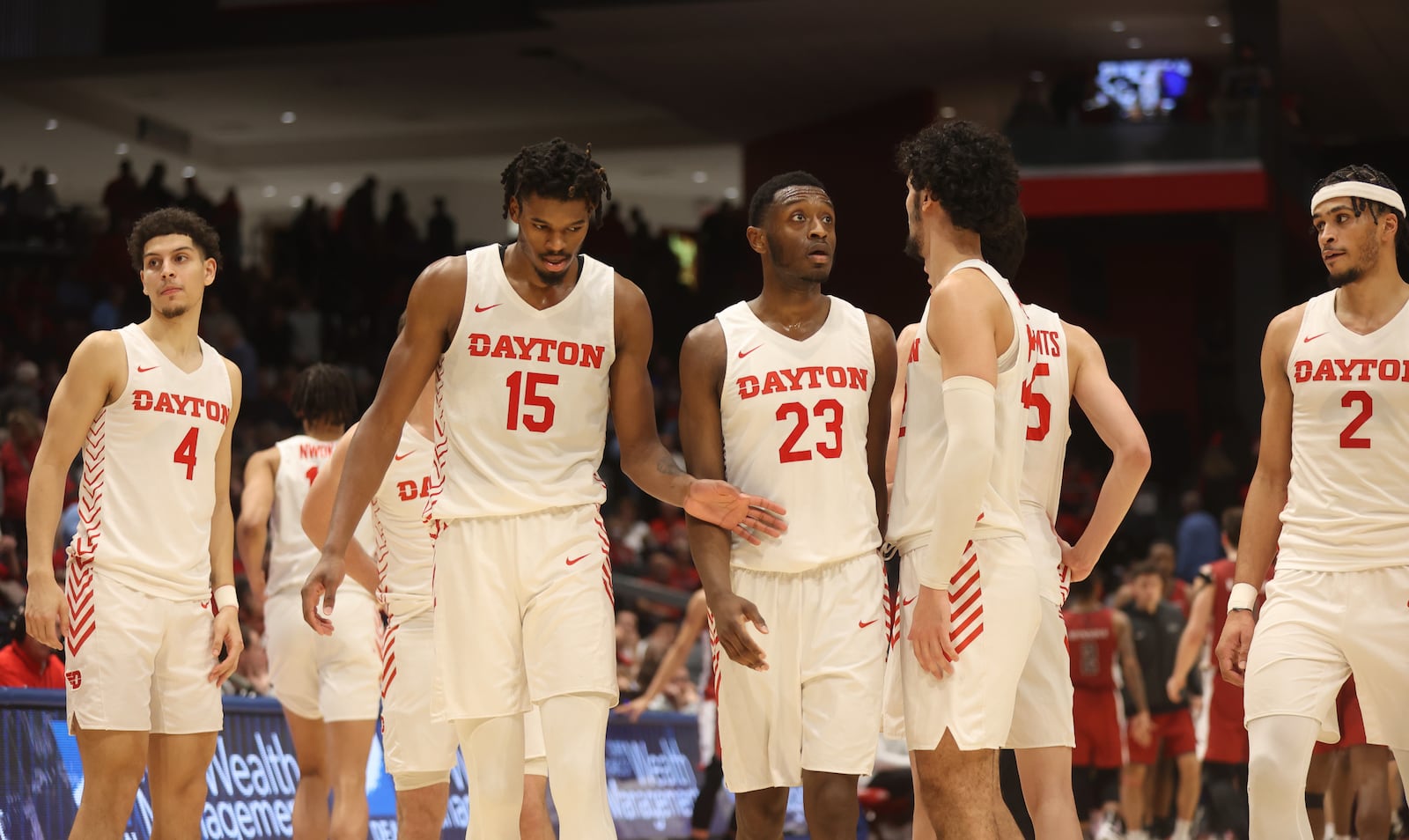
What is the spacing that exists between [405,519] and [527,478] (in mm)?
1869

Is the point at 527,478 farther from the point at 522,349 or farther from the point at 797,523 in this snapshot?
the point at 797,523

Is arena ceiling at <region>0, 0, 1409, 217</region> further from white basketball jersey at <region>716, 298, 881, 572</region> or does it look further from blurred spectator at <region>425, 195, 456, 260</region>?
white basketball jersey at <region>716, 298, 881, 572</region>

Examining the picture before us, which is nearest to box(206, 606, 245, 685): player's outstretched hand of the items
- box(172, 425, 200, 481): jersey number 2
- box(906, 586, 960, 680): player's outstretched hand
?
box(172, 425, 200, 481): jersey number 2

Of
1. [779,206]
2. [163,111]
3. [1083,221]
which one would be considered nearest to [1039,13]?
[1083,221]

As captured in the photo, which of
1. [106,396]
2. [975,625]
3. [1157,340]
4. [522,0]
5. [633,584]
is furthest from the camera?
[1157,340]

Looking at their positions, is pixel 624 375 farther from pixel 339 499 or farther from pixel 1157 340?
pixel 1157 340

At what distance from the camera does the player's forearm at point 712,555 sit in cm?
500

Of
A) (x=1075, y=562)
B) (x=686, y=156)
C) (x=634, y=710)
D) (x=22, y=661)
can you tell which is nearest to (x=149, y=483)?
(x=22, y=661)

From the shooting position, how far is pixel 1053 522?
5.51m

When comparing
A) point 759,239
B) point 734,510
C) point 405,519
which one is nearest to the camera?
point 734,510

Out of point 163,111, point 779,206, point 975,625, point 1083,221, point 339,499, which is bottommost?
point 975,625

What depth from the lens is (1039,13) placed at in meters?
20.0

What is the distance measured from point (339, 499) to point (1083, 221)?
18.8m

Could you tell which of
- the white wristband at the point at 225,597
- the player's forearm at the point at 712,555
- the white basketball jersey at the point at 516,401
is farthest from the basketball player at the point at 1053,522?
the white wristband at the point at 225,597
